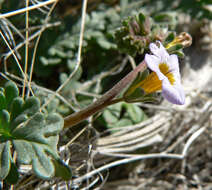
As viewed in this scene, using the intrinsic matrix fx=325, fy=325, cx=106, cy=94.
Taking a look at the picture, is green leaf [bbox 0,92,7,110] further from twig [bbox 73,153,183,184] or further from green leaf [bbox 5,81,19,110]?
twig [bbox 73,153,183,184]

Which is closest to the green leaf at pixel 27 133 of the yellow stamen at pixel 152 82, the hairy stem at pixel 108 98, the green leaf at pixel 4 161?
the green leaf at pixel 4 161

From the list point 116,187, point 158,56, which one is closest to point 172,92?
point 158,56

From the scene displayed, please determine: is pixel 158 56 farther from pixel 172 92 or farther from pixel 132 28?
pixel 132 28

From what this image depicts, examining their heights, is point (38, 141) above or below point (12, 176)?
above

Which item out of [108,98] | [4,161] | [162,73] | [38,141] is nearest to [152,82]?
[162,73]

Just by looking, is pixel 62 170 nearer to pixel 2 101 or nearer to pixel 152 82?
pixel 2 101

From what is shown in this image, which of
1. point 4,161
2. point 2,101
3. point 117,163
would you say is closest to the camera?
point 4,161

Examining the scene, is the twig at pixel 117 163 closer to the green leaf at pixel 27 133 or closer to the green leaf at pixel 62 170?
the green leaf at pixel 62 170

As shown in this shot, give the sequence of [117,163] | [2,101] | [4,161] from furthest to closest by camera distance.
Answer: [117,163] < [2,101] < [4,161]

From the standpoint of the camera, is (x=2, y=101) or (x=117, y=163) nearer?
(x=2, y=101)
